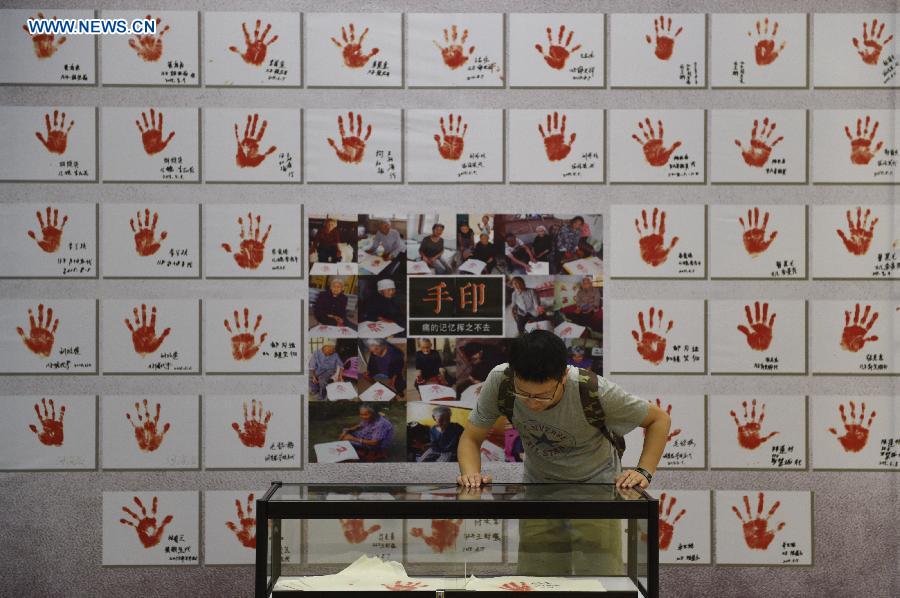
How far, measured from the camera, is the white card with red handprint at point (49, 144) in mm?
3186

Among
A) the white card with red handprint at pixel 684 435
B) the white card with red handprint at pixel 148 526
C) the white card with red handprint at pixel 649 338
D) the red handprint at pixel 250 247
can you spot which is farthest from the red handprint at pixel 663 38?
the white card with red handprint at pixel 148 526

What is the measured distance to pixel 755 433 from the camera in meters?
3.21

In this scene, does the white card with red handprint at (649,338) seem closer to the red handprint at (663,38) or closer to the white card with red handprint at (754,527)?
the white card with red handprint at (754,527)

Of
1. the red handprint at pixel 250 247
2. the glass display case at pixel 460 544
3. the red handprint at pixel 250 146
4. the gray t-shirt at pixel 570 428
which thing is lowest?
the glass display case at pixel 460 544

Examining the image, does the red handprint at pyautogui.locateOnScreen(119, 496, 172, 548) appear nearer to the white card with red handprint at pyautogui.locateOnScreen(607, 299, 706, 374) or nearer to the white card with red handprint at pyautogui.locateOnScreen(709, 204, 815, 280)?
the white card with red handprint at pyautogui.locateOnScreen(607, 299, 706, 374)

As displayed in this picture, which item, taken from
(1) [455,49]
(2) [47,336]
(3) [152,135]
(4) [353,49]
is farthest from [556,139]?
(2) [47,336]

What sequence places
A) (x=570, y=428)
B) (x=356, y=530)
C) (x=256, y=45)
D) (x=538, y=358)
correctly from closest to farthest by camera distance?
(x=356, y=530) → (x=538, y=358) → (x=570, y=428) → (x=256, y=45)

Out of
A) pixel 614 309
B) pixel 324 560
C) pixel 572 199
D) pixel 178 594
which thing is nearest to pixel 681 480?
pixel 614 309

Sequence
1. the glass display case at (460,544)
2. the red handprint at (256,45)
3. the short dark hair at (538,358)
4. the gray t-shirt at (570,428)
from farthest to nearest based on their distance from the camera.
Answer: the red handprint at (256,45)
the gray t-shirt at (570,428)
the short dark hair at (538,358)
the glass display case at (460,544)

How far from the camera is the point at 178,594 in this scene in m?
3.19

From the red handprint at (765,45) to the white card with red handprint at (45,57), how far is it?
2.86 meters

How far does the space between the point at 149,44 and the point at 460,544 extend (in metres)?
2.50

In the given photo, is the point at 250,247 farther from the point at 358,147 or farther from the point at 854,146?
the point at 854,146

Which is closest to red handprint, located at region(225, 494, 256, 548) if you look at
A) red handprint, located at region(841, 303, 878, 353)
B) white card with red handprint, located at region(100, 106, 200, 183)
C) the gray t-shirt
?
the gray t-shirt
